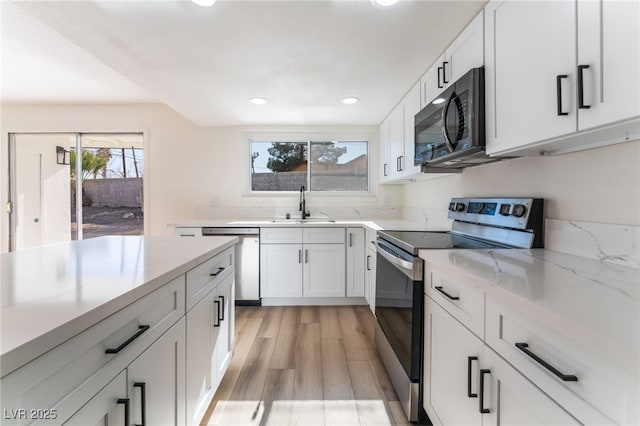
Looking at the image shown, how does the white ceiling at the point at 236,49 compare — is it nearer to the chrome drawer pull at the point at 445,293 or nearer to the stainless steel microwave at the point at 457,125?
the stainless steel microwave at the point at 457,125

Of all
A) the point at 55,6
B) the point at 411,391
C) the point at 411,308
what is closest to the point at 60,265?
the point at 55,6

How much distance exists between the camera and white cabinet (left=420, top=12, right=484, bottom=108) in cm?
140

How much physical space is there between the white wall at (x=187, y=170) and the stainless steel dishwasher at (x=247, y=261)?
0.67 meters

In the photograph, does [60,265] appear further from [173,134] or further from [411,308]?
[173,134]

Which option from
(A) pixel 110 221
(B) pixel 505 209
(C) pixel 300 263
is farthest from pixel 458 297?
(A) pixel 110 221

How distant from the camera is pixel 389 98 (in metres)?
2.60

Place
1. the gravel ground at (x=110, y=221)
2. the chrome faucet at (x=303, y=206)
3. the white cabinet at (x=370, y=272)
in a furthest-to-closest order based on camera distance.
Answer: the gravel ground at (x=110, y=221)
the chrome faucet at (x=303, y=206)
the white cabinet at (x=370, y=272)

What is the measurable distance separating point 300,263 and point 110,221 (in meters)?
2.73

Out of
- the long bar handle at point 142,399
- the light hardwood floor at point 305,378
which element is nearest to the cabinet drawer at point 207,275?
the long bar handle at point 142,399

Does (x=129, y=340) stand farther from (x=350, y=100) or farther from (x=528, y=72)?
(x=350, y=100)

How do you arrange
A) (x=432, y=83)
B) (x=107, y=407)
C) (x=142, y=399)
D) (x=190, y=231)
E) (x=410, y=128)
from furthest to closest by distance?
1. (x=190, y=231)
2. (x=410, y=128)
3. (x=432, y=83)
4. (x=142, y=399)
5. (x=107, y=407)

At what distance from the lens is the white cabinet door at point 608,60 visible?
729 mm

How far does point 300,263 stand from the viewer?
301 centimetres

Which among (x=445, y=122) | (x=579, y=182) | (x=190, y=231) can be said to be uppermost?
(x=445, y=122)
